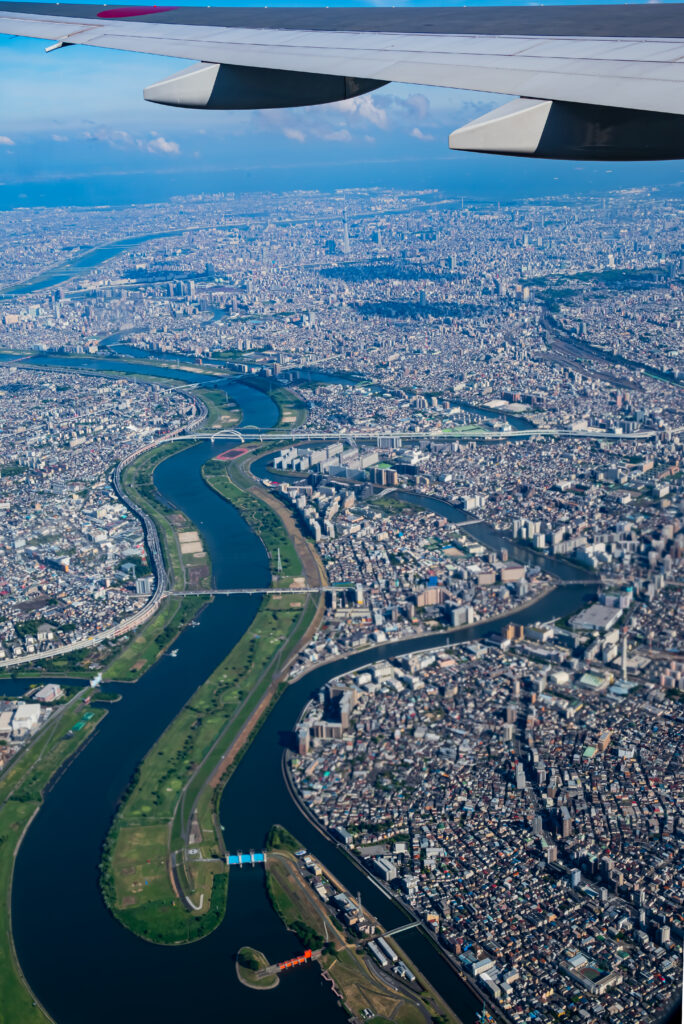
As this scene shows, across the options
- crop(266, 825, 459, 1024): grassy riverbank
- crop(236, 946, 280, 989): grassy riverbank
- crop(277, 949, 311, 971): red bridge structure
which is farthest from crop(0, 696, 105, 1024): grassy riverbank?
crop(266, 825, 459, 1024): grassy riverbank

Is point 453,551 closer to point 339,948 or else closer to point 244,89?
point 339,948

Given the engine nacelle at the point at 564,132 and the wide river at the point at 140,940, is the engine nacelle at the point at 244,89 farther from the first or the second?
the wide river at the point at 140,940

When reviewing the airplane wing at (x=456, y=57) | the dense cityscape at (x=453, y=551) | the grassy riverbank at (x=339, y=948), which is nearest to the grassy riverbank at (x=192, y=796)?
the dense cityscape at (x=453, y=551)

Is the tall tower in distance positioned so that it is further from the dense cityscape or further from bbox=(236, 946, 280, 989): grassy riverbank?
bbox=(236, 946, 280, 989): grassy riverbank

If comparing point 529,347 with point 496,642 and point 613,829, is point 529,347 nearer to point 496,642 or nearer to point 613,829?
point 496,642

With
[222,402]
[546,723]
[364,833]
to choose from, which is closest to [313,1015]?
[364,833]

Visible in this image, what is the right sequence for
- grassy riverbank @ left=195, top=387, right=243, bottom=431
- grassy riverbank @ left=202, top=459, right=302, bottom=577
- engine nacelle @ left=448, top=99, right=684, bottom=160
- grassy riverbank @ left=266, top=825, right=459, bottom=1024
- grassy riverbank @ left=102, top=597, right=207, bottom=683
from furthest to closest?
1. grassy riverbank @ left=195, top=387, right=243, bottom=431
2. grassy riverbank @ left=202, top=459, right=302, bottom=577
3. grassy riverbank @ left=102, top=597, right=207, bottom=683
4. grassy riverbank @ left=266, top=825, right=459, bottom=1024
5. engine nacelle @ left=448, top=99, right=684, bottom=160
